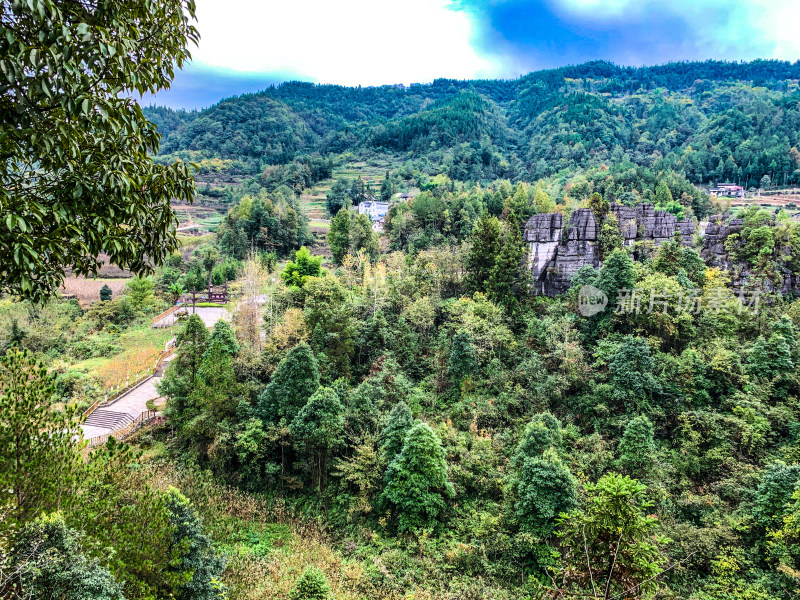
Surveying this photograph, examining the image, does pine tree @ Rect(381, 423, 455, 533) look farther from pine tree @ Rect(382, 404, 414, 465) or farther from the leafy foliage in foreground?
the leafy foliage in foreground

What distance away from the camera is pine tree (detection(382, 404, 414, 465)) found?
57.1 ft

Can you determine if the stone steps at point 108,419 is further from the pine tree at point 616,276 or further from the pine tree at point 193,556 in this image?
the pine tree at point 616,276

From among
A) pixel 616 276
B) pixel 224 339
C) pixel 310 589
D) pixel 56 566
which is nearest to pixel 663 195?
pixel 616 276

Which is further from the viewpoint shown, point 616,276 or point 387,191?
point 387,191

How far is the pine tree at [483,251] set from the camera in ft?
90.1

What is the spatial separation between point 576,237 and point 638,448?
15.3 meters

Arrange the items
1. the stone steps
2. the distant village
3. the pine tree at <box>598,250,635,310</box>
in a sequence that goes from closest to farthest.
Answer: the stone steps → the pine tree at <box>598,250,635,310</box> → the distant village

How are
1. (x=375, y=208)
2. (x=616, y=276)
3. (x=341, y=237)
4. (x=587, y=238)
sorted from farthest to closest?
(x=375, y=208), (x=341, y=237), (x=587, y=238), (x=616, y=276)

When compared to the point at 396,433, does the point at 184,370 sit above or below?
above

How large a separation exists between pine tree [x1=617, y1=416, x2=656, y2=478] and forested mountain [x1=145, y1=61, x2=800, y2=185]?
58.9 metres

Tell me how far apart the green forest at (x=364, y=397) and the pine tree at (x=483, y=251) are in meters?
0.16

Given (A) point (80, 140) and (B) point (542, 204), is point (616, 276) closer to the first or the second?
(B) point (542, 204)

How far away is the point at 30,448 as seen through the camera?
6375 millimetres

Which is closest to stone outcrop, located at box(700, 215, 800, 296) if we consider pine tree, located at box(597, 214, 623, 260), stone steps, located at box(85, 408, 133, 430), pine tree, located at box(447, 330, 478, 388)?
pine tree, located at box(597, 214, 623, 260)
